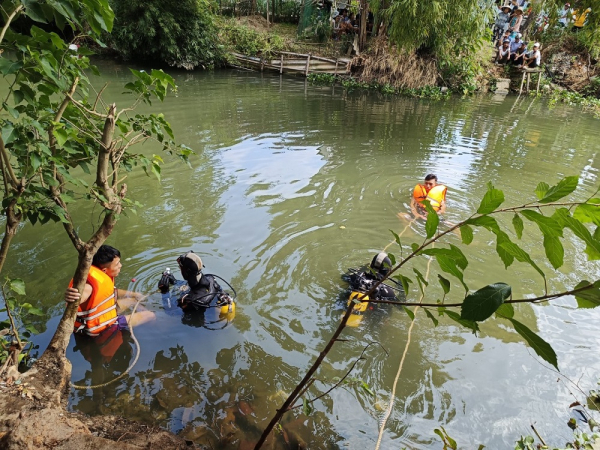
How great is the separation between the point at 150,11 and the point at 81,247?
70.2ft

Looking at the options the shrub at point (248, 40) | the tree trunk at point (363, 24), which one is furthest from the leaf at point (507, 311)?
the shrub at point (248, 40)

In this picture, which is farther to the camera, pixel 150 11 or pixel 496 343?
pixel 150 11

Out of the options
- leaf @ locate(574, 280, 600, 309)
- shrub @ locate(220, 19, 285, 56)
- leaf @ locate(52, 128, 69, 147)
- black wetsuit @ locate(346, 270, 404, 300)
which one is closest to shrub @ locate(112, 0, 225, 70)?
shrub @ locate(220, 19, 285, 56)

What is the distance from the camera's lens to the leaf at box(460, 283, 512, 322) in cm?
113

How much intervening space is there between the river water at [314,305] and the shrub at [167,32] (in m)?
12.8

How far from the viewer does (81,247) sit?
2.86 meters

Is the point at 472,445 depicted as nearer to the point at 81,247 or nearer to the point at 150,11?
the point at 81,247

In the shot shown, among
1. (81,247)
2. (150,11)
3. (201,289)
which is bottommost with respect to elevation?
(201,289)

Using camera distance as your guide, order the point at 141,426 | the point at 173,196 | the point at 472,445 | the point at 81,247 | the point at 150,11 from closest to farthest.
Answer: the point at 141,426, the point at 81,247, the point at 472,445, the point at 173,196, the point at 150,11

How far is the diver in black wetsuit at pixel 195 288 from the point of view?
4148mm

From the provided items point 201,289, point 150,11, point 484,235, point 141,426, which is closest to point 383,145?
point 484,235

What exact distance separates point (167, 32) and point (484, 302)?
2285cm

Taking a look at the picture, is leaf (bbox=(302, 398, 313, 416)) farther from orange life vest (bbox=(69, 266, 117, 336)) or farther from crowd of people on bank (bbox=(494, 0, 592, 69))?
crowd of people on bank (bbox=(494, 0, 592, 69))

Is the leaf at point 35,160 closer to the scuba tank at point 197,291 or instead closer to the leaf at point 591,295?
the scuba tank at point 197,291
